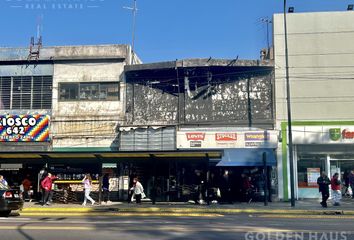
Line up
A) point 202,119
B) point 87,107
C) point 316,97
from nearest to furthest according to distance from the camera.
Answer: point 316,97 < point 202,119 < point 87,107

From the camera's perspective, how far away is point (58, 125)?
27281 millimetres

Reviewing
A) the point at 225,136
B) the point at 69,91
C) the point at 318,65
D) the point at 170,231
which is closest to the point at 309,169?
the point at 225,136

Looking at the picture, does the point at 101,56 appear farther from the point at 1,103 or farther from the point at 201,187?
the point at 201,187

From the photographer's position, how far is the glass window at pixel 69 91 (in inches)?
1088

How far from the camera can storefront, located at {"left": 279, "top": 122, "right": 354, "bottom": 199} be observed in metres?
26.0

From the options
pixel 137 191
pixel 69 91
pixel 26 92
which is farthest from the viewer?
pixel 26 92

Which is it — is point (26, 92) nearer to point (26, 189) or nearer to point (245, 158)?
point (26, 189)

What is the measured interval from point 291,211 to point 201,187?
17.9 feet

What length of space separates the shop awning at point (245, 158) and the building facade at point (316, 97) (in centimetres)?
126

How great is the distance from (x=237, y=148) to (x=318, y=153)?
188 inches

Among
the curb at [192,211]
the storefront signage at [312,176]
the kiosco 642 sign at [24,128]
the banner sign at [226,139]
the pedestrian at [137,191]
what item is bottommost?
the curb at [192,211]

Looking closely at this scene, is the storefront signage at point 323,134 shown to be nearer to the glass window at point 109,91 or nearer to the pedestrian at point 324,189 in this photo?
the pedestrian at point 324,189

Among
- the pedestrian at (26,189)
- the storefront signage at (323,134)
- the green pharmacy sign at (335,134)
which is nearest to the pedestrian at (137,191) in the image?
the pedestrian at (26,189)

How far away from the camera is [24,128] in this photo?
2708 centimetres
